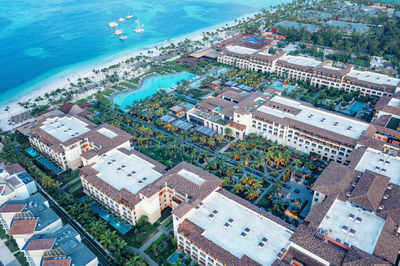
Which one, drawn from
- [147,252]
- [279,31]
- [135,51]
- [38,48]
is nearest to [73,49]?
[38,48]

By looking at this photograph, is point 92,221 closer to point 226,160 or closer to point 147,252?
point 147,252

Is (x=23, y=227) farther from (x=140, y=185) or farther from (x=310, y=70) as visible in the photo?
(x=310, y=70)

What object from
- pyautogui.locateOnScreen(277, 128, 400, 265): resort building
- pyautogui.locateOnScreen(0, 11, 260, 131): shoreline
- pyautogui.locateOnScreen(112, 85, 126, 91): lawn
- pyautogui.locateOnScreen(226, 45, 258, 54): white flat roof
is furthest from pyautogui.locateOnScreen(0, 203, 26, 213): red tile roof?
pyautogui.locateOnScreen(226, 45, 258, 54): white flat roof

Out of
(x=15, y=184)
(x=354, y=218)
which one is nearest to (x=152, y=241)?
(x=15, y=184)

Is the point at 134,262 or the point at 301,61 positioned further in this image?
the point at 301,61

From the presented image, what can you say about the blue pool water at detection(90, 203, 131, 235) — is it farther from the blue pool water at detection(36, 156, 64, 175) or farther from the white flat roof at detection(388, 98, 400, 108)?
the white flat roof at detection(388, 98, 400, 108)

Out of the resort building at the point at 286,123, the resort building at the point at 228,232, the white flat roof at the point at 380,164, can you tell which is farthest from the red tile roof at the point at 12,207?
the white flat roof at the point at 380,164

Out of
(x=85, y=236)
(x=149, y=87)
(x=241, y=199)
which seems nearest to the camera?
(x=241, y=199)
